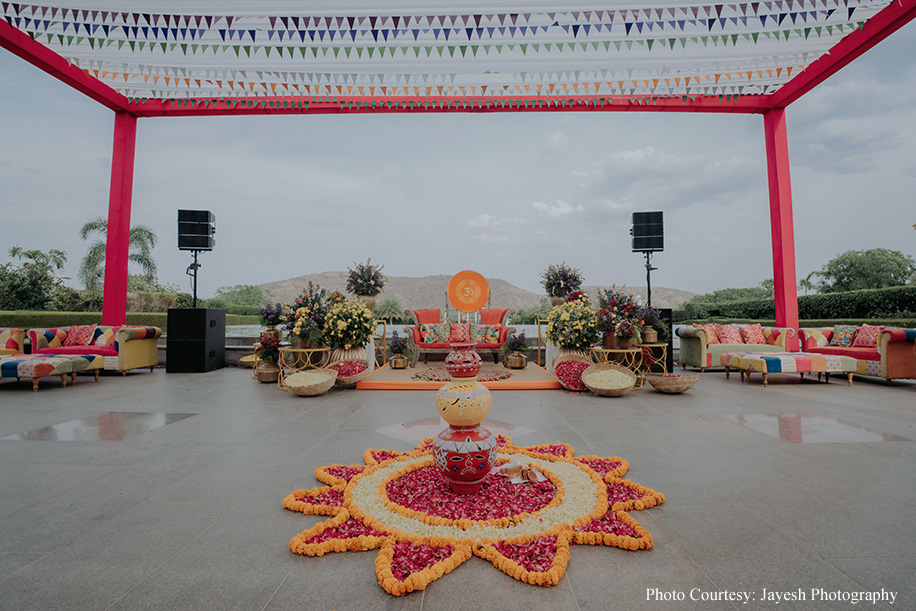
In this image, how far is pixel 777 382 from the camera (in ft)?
19.9

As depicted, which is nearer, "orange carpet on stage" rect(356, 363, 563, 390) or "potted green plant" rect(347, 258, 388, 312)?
"orange carpet on stage" rect(356, 363, 563, 390)

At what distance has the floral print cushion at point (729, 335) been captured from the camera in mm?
7215

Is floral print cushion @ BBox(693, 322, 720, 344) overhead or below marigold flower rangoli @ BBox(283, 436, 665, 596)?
overhead

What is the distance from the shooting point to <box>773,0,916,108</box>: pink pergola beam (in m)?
4.76

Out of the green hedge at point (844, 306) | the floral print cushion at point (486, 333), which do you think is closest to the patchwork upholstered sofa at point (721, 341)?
the floral print cushion at point (486, 333)

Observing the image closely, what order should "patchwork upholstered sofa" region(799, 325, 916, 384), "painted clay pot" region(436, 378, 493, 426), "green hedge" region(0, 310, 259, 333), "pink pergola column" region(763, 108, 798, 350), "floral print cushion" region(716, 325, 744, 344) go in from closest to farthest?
"painted clay pot" region(436, 378, 493, 426) < "patchwork upholstered sofa" region(799, 325, 916, 384) < "floral print cushion" region(716, 325, 744, 344) < "pink pergola column" region(763, 108, 798, 350) < "green hedge" region(0, 310, 259, 333)

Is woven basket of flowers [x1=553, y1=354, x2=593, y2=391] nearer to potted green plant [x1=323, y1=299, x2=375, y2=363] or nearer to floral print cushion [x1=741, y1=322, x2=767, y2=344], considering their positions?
potted green plant [x1=323, y1=299, x2=375, y2=363]

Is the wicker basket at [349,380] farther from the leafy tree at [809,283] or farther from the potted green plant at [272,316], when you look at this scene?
the leafy tree at [809,283]

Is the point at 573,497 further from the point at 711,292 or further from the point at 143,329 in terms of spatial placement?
the point at 711,292

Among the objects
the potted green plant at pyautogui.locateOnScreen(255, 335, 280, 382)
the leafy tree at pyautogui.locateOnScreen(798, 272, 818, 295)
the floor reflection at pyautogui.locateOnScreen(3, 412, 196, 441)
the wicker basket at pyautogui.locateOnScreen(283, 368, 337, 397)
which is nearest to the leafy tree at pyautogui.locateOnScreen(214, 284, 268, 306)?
the potted green plant at pyautogui.locateOnScreen(255, 335, 280, 382)

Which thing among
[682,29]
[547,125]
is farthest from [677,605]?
[547,125]

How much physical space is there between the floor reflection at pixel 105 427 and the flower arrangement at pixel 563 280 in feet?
19.4

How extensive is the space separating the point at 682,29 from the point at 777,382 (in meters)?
5.13

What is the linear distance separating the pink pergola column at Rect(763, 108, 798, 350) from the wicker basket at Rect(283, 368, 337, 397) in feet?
25.8
